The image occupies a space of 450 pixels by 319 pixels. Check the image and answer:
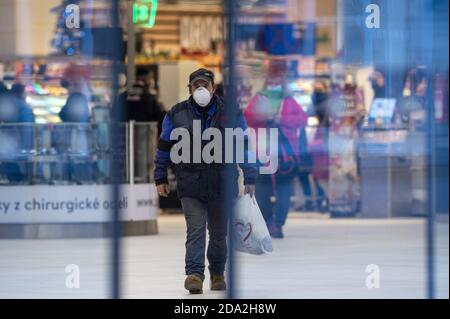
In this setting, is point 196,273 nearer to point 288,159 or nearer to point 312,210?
point 288,159

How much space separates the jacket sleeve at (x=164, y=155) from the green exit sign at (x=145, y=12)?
5829 millimetres

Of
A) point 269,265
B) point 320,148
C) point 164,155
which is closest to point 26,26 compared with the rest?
point 320,148

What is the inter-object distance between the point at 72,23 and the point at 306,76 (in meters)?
4.40

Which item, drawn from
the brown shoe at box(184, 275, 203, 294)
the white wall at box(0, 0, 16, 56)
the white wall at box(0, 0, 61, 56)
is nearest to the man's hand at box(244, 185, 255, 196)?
the brown shoe at box(184, 275, 203, 294)

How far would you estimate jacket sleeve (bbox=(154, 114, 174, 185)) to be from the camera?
32.0 ft

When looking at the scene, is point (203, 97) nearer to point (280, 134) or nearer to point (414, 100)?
point (280, 134)

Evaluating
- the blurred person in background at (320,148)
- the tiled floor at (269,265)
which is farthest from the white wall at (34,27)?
the blurred person in background at (320,148)

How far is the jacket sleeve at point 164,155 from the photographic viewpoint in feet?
32.0

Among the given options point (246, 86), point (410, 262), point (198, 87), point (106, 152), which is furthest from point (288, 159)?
point (198, 87)

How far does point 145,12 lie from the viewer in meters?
16.1

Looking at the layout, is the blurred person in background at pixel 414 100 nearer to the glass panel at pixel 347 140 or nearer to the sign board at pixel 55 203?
the glass panel at pixel 347 140

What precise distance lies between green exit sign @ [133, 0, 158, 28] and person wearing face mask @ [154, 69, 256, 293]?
5.87 m

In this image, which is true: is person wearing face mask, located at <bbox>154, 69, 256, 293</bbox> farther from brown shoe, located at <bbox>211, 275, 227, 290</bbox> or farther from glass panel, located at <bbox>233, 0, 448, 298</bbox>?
glass panel, located at <bbox>233, 0, 448, 298</bbox>

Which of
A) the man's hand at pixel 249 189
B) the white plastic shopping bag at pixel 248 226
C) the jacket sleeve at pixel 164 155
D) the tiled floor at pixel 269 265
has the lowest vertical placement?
the tiled floor at pixel 269 265
